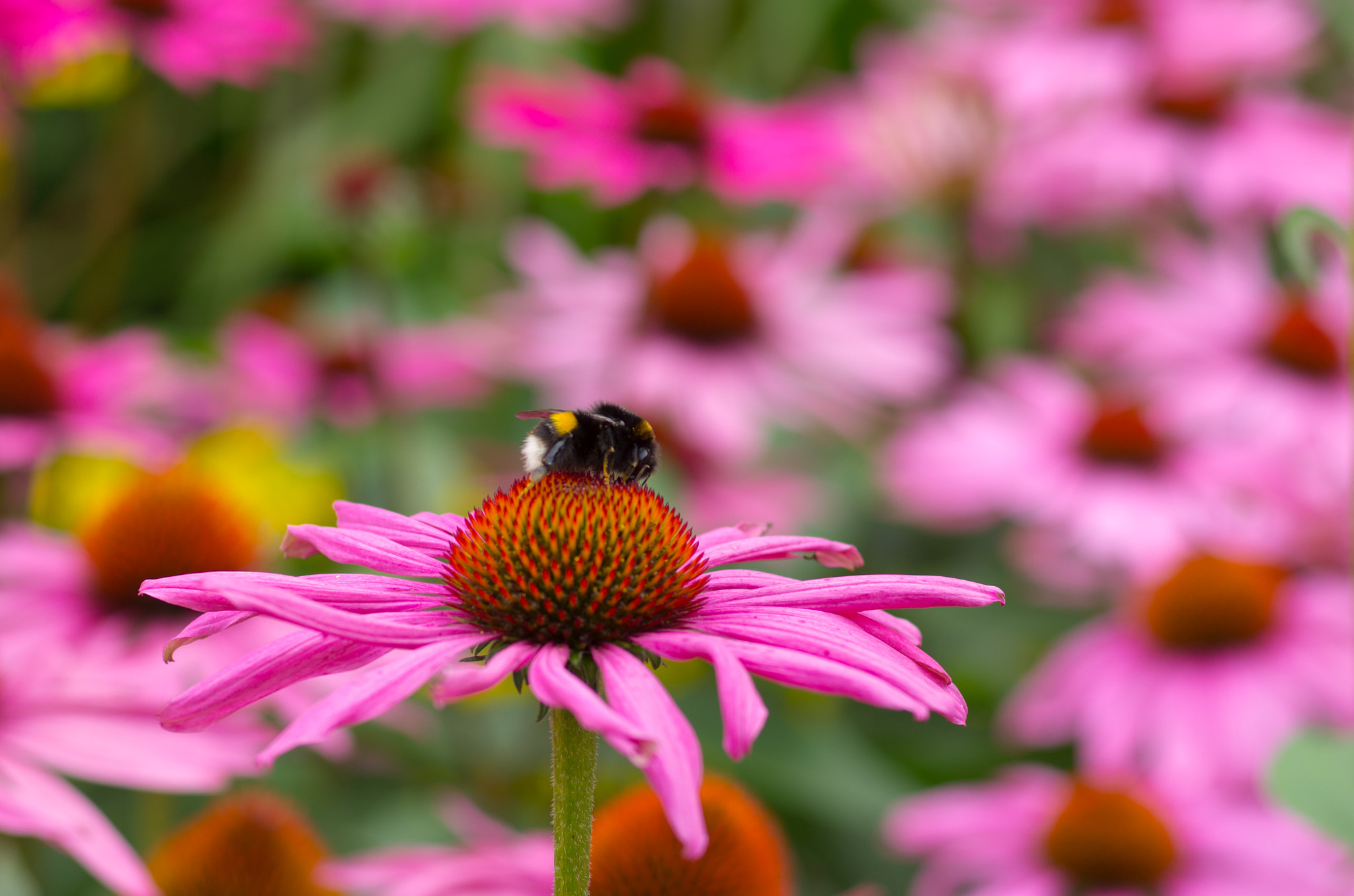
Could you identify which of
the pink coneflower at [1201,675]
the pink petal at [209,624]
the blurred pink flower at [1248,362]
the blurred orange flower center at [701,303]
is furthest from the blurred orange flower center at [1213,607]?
the pink petal at [209,624]

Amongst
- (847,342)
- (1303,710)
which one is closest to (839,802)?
(1303,710)

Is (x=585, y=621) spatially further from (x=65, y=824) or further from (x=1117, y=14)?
(x=1117, y=14)

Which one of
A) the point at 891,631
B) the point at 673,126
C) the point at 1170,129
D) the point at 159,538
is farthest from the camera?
the point at 1170,129

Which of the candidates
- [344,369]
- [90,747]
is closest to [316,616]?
[90,747]

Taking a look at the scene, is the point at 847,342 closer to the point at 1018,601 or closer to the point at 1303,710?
the point at 1018,601

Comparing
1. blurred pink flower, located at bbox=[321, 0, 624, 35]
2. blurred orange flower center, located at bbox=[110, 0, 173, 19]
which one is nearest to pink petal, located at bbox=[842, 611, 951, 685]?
blurred orange flower center, located at bbox=[110, 0, 173, 19]

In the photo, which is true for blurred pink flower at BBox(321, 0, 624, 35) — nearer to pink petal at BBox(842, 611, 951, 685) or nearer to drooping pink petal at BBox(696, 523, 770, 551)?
drooping pink petal at BBox(696, 523, 770, 551)
